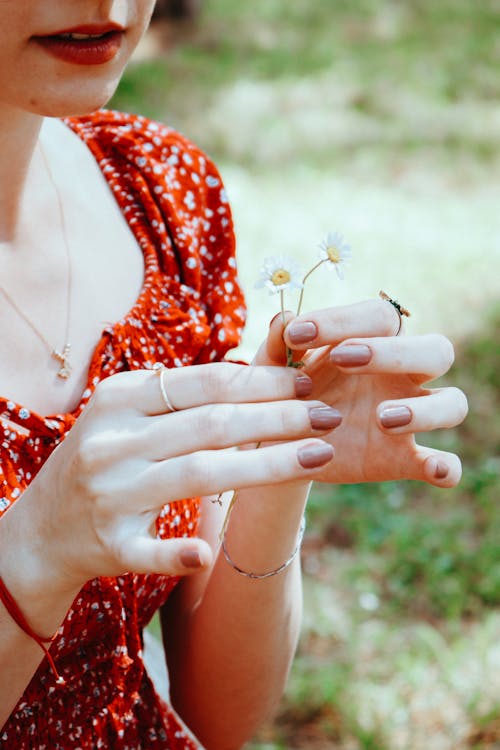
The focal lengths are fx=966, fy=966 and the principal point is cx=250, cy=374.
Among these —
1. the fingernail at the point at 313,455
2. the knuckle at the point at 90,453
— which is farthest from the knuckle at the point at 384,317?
the knuckle at the point at 90,453

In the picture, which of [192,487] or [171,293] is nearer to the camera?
[192,487]

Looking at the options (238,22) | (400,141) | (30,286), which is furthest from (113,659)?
(238,22)

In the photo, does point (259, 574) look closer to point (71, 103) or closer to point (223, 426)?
point (223, 426)

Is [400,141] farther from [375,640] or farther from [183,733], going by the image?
[183,733]

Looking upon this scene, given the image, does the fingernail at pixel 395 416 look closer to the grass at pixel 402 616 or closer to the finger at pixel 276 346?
the finger at pixel 276 346

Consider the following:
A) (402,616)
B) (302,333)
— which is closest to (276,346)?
(302,333)

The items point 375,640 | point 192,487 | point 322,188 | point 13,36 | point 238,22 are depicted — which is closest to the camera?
point 192,487

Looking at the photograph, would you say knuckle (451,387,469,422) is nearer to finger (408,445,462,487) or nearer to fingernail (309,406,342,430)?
finger (408,445,462,487)
